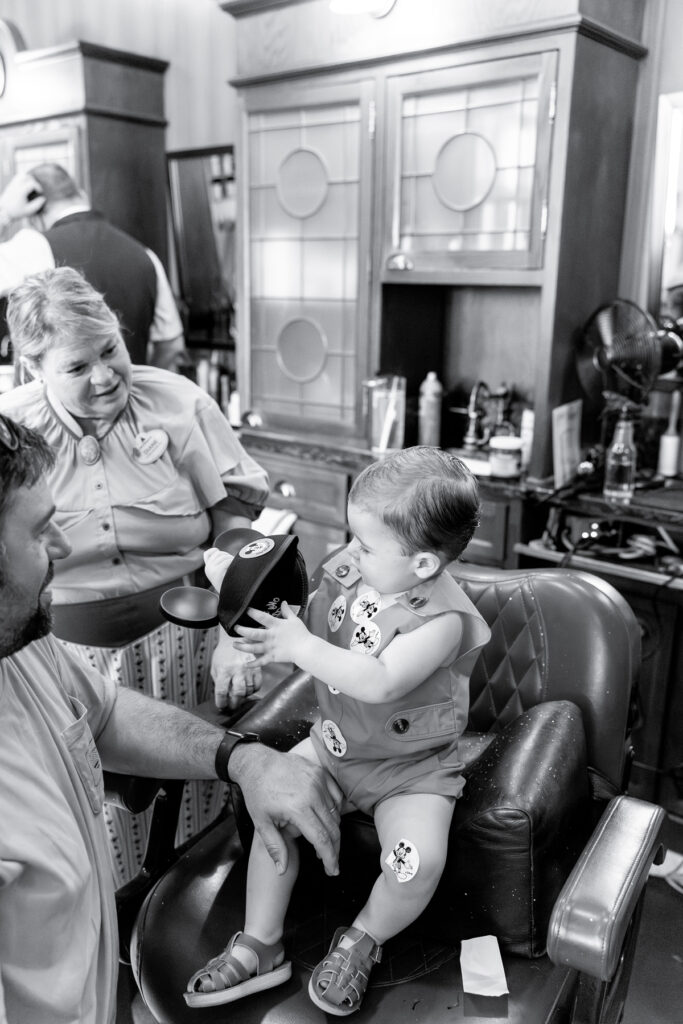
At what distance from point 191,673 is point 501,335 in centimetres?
206

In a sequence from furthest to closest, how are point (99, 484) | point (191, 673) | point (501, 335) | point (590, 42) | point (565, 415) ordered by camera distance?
point (501, 335) → point (565, 415) → point (590, 42) → point (191, 673) → point (99, 484)

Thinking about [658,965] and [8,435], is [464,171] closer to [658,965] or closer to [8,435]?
[8,435]

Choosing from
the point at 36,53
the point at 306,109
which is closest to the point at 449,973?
the point at 306,109

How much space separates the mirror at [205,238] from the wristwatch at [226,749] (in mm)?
3038

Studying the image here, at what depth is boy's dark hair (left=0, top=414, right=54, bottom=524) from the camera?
120 centimetres

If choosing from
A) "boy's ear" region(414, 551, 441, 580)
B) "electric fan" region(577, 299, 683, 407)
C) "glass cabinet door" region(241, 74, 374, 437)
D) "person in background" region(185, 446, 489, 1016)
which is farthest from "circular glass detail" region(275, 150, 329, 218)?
"boy's ear" region(414, 551, 441, 580)

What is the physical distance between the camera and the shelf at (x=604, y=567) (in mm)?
2668

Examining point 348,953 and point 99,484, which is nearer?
point 348,953

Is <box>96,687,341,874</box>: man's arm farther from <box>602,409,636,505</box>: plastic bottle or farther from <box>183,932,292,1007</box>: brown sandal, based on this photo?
<box>602,409,636,505</box>: plastic bottle

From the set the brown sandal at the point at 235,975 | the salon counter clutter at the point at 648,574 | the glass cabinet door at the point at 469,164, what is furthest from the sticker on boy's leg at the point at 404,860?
the glass cabinet door at the point at 469,164

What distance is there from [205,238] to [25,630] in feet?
11.3

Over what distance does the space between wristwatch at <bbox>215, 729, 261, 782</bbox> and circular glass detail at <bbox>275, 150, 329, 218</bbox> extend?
2.44 m

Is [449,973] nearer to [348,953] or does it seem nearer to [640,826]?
[348,953]

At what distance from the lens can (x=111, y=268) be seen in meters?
3.34
